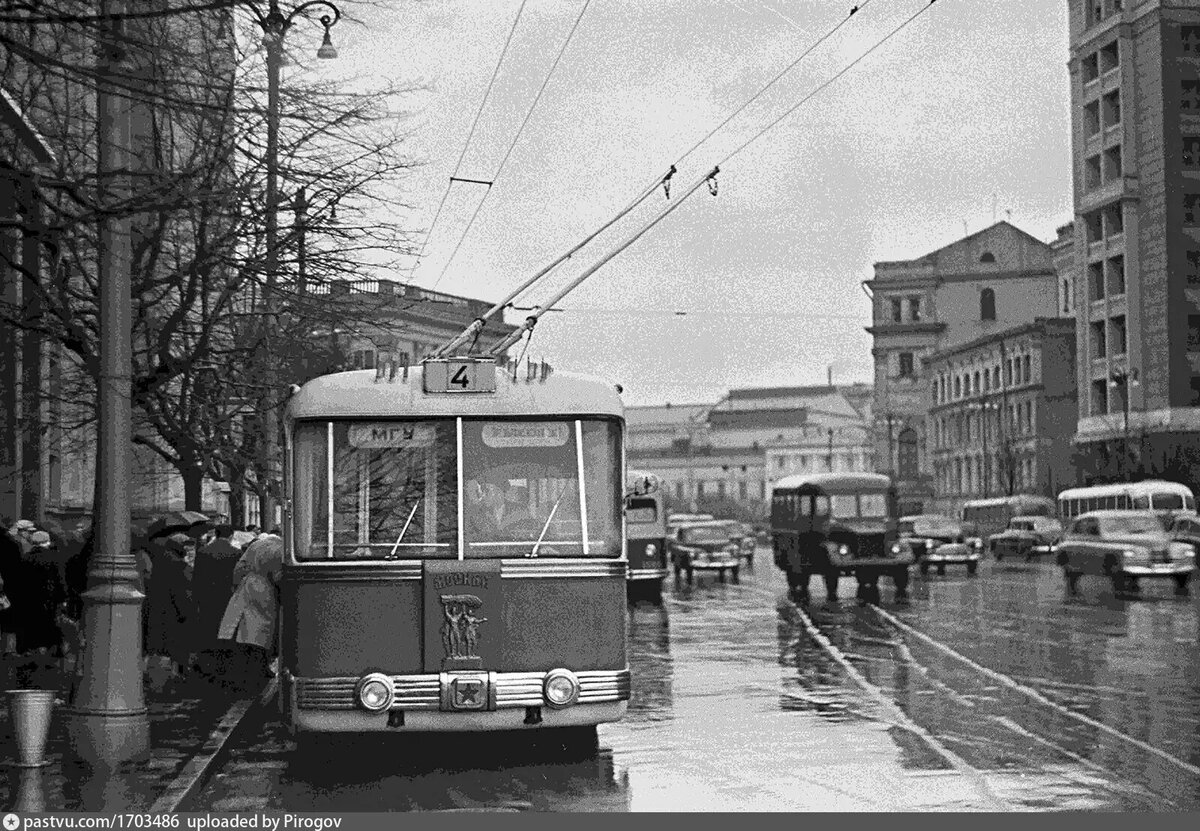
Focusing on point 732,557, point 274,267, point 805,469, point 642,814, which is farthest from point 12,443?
point 805,469

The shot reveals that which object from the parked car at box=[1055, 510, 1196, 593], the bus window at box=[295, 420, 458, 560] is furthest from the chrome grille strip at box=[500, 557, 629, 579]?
the parked car at box=[1055, 510, 1196, 593]

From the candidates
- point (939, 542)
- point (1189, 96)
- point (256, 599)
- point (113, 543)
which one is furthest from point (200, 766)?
point (1189, 96)

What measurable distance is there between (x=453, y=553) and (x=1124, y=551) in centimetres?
3392

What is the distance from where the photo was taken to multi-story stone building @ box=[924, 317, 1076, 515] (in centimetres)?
11481

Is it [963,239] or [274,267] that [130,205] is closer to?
[274,267]

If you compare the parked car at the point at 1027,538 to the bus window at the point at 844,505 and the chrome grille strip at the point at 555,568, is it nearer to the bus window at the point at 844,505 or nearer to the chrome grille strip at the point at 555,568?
the bus window at the point at 844,505

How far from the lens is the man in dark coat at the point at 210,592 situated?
71.4ft

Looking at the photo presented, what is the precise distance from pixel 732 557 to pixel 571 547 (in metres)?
46.8

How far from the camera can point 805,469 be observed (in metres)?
176

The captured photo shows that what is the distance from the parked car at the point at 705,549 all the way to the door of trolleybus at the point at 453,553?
4524 centimetres

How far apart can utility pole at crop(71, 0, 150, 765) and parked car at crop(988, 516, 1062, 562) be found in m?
66.5

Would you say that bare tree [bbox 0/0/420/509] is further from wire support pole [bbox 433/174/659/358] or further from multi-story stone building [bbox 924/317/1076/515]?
multi-story stone building [bbox 924/317/1076/515]

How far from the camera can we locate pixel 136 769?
14.0 m

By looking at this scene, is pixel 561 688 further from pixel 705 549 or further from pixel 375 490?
pixel 705 549
